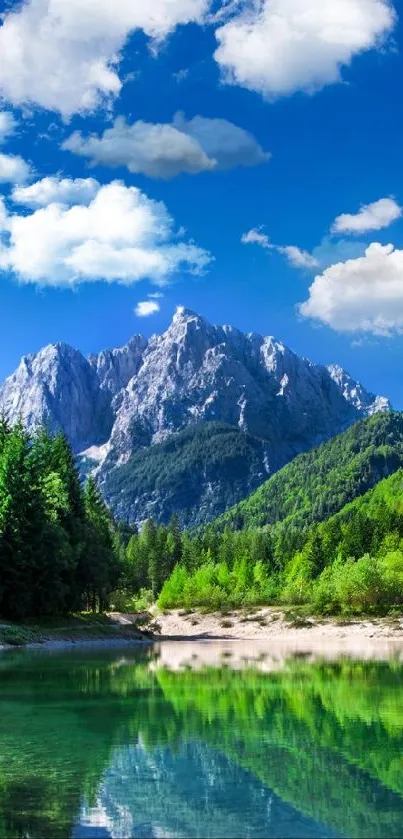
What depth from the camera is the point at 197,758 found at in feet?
65.6

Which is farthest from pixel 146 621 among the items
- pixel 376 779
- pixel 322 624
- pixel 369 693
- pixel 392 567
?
pixel 376 779

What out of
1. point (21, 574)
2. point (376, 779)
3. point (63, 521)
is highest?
point (63, 521)

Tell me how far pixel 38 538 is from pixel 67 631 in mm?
9334

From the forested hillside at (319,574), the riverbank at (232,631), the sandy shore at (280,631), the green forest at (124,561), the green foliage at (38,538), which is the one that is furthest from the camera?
the forested hillside at (319,574)

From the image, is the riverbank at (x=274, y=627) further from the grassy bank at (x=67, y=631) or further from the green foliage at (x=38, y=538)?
the green foliage at (x=38, y=538)

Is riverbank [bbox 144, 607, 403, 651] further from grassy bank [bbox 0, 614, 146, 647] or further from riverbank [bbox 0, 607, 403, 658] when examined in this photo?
grassy bank [bbox 0, 614, 146, 647]

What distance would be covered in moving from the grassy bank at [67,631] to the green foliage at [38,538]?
1.47 m

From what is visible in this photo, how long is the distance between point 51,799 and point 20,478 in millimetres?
56817

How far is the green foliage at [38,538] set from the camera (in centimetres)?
6819

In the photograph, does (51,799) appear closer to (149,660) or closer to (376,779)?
(376,779)

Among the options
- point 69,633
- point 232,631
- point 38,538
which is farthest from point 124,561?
point 38,538

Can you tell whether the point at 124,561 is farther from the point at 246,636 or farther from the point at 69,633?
the point at 69,633

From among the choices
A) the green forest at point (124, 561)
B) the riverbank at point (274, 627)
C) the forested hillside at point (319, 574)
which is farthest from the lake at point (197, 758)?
the forested hillside at point (319, 574)

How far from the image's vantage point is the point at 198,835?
42.5 ft
